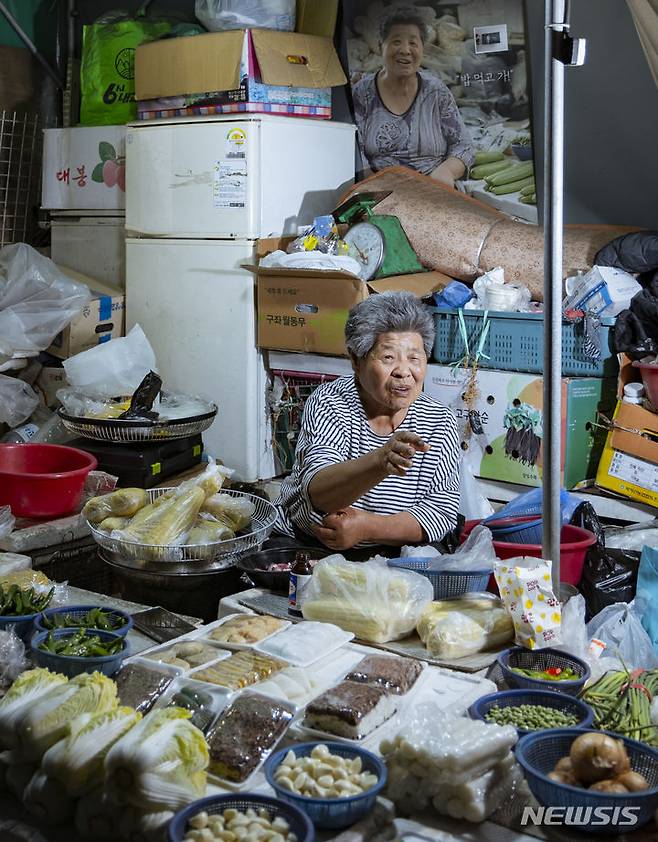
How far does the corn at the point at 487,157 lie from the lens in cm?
500

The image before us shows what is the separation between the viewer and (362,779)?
1.51 m

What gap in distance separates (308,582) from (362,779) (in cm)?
75

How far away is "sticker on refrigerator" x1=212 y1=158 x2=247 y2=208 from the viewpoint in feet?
15.9

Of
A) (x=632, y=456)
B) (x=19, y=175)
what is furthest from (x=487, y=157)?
(x=19, y=175)

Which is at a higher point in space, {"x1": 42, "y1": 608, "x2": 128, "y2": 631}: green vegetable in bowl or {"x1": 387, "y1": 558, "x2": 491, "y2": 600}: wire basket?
{"x1": 387, "y1": 558, "x2": 491, "y2": 600}: wire basket

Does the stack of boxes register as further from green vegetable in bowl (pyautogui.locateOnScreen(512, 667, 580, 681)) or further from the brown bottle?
green vegetable in bowl (pyautogui.locateOnScreen(512, 667, 580, 681))

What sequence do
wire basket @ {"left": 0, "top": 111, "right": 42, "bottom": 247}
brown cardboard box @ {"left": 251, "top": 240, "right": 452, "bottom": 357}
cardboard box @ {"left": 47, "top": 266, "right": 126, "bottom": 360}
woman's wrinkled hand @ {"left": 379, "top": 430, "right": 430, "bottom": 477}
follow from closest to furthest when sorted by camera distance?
1. woman's wrinkled hand @ {"left": 379, "top": 430, "right": 430, "bottom": 477}
2. brown cardboard box @ {"left": 251, "top": 240, "right": 452, "bottom": 357}
3. cardboard box @ {"left": 47, "top": 266, "right": 126, "bottom": 360}
4. wire basket @ {"left": 0, "top": 111, "right": 42, "bottom": 247}

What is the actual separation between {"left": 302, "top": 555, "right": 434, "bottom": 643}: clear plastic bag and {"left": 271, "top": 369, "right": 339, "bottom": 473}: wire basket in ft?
8.62

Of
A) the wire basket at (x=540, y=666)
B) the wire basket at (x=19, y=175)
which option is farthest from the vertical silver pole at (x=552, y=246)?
the wire basket at (x=19, y=175)

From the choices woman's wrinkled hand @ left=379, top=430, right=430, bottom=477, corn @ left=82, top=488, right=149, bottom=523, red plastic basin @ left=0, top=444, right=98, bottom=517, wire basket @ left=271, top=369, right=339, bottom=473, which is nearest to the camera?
woman's wrinkled hand @ left=379, top=430, right=430, bottom=477

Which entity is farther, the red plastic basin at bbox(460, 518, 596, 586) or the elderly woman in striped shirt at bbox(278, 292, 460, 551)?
the elderly woman in striped shirt at bbox(278, 292, 460, 551)

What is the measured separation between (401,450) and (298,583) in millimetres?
408

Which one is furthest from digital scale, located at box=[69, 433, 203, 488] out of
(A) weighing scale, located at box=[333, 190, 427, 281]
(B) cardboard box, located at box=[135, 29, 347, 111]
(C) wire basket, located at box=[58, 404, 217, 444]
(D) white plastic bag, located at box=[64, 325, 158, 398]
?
(B) cardboard box, located at box=[135, 29, 347, 111]

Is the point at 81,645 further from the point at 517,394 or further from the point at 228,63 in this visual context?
the point at 228,63
